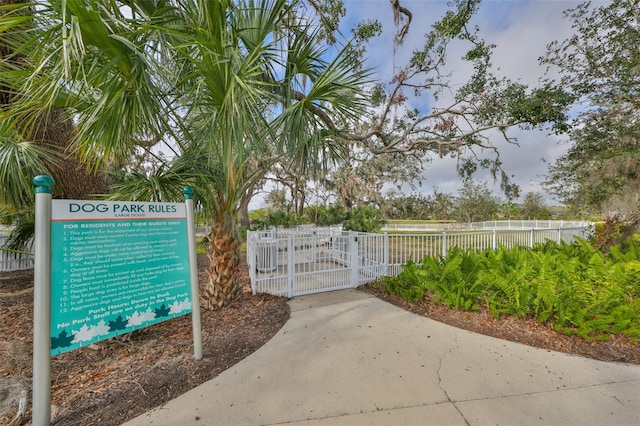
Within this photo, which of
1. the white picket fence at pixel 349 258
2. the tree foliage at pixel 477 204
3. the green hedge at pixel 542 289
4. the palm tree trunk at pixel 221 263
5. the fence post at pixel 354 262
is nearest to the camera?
the green hedge at pixel 542 289

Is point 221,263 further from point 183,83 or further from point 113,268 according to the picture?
point 183,83

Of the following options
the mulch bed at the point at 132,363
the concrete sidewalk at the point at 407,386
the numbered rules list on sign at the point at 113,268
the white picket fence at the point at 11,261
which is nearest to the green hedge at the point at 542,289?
the concrete sidewalk at the point at 407,386

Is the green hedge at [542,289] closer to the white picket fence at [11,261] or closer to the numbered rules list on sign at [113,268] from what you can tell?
the numbered rules list on sign at [113,268]

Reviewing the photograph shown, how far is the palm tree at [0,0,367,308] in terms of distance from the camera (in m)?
2.25

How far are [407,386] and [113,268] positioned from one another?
9.43 ft

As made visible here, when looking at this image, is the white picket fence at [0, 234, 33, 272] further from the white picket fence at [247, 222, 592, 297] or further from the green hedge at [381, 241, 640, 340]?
the green hedge at [381, 241, 640, 340]

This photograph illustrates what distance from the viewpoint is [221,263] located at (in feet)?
13.8

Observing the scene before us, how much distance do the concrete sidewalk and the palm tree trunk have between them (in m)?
1.48

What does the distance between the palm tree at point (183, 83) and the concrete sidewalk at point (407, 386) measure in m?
2.32

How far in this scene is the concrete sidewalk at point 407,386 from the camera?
194 centimetres

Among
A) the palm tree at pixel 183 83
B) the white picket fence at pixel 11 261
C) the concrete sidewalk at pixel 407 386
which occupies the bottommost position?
the concrete sidewalk at pixel 407 386

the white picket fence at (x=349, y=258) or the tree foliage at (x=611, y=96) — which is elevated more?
the tree foliage at (x=611, y=96)

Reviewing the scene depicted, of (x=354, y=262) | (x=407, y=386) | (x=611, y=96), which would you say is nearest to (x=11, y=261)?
(x=354, y=262)

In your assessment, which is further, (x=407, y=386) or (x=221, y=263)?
(x=221, y=263)
